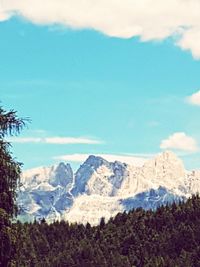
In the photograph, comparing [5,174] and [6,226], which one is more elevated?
[5,174]

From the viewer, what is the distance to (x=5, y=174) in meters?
26.8

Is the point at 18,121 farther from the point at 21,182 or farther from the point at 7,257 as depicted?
the point at 7,257

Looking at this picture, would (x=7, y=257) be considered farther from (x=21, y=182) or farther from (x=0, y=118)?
(x=0, y=118)

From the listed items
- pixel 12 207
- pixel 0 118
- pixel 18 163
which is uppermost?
pixel 0 118

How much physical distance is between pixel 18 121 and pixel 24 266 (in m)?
5.99

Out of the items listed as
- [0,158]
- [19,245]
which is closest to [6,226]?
[19,245]

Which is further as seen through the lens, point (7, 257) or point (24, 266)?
point (24, 266)

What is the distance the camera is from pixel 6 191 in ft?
88.2

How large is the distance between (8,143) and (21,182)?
5.30ft

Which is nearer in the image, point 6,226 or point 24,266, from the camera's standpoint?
point 6,226

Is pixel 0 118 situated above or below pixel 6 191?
above

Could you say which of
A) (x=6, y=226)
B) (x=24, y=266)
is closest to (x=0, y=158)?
(x=6, y=226)

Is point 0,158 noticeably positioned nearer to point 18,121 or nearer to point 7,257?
point 18,121

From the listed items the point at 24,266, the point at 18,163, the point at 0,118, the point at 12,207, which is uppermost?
the point at 0,118
